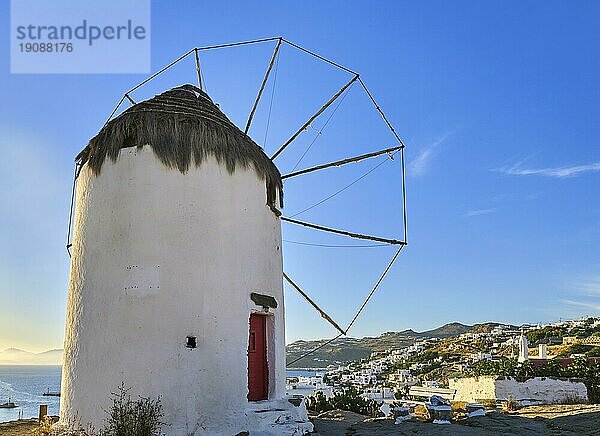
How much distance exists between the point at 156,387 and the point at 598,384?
16836 millimetres

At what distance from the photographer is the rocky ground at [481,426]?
36.6 ft

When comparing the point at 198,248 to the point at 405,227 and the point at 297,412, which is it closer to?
the point at 297,412

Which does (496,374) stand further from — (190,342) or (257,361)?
(190,342)

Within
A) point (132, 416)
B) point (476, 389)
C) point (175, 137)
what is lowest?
point (476, 389)

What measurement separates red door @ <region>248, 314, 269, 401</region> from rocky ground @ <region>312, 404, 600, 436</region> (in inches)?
52.0

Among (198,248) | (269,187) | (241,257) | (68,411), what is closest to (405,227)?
(269,187)

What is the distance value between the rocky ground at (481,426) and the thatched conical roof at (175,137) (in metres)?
5.42

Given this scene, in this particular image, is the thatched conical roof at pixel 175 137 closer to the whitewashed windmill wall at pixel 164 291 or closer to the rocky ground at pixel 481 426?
the whitewashed windmill wall at pixel 164 291

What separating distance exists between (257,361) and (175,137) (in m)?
4.39

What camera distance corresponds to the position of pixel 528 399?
1894cm

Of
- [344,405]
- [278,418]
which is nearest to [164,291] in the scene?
[278,418]

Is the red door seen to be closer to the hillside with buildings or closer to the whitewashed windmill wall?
the whitewashed windmill wall

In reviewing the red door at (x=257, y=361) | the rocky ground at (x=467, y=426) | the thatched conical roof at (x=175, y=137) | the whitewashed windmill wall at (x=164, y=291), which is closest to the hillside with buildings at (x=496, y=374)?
the rocky ground at (x=467, y=426)

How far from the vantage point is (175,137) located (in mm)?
10250
